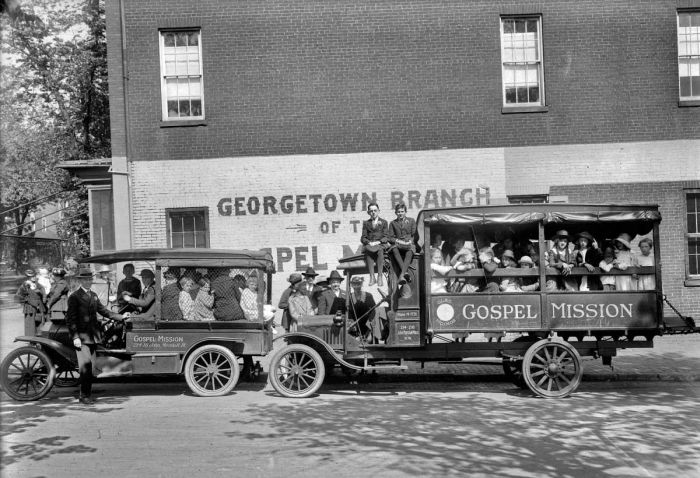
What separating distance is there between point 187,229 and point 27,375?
276 inches

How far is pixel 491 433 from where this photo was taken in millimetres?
7441

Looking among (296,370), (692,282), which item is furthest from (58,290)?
(692,282)

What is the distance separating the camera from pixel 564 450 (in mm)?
6719

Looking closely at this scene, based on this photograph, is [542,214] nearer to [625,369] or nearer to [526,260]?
[526,260]

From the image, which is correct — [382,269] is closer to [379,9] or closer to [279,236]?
[279,236]

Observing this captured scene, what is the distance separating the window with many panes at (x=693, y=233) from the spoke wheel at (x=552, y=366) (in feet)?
26.8

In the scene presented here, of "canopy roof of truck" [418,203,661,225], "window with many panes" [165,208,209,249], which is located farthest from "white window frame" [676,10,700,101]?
"window with many panes" [165,208,209,249]

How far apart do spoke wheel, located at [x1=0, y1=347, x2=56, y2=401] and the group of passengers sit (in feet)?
18.1

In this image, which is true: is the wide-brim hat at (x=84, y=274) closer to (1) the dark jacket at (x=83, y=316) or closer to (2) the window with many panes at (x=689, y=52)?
(1) the dark jacket at (x=83, y=316)

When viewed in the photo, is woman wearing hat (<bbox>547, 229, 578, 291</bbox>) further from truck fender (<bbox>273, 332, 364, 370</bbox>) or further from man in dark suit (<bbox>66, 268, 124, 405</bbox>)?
man in dark suit (<bbox>66, 268, 124, 405</bbox>)

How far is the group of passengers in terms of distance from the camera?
31.8 ft

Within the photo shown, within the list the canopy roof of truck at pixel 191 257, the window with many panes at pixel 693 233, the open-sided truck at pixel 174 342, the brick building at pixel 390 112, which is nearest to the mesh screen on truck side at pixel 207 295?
the open-sided truck at pixel 174 342

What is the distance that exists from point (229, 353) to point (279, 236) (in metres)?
6.57

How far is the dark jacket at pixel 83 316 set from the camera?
31.8 feet
